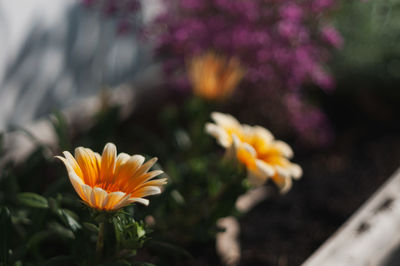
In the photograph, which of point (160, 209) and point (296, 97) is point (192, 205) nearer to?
point (160, 209)

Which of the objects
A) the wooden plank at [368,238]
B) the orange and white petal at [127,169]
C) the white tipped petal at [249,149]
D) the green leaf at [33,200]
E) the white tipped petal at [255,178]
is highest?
the orange and white petal at [127,169]

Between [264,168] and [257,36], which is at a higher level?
[257,36]

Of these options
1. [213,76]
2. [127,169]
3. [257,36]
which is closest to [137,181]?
[127,169]

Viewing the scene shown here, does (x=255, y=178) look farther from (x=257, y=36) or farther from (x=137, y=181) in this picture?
(x=257, y=36)

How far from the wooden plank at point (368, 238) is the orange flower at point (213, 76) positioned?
1.96ft

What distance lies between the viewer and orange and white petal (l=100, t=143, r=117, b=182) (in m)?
0.97

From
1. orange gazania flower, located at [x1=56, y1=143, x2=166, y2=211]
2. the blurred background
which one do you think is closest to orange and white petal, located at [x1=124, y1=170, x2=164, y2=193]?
orange gazania flower, located at [x1=56, y1=143, x2=166, y2=211]

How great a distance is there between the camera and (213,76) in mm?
1808

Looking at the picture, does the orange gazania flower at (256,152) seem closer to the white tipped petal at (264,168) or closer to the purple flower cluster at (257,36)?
the white tipped petal at (264,168)

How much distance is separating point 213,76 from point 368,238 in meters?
0.75

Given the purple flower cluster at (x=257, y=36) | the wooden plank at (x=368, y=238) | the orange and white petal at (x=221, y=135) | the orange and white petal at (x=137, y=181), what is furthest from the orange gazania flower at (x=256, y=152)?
the purple flower cluster at (x=257, y=36)

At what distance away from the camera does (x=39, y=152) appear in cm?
157

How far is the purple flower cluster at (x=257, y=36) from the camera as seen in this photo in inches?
75.3

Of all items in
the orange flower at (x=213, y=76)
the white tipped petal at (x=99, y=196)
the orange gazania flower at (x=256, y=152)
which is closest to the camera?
the white tipped petal at (x=99, y=196)
